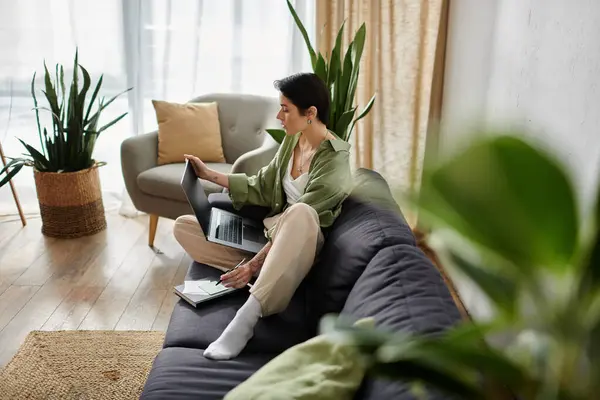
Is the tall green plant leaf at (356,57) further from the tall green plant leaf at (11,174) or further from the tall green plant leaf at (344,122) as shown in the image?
the tall green plant leaf at (11,174)

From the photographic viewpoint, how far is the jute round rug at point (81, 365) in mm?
2186

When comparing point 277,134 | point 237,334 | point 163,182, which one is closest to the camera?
point 237,334

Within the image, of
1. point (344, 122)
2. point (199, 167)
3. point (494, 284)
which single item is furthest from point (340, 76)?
point (494, 284)

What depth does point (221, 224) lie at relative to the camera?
2.49 metres

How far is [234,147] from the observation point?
3.70 m

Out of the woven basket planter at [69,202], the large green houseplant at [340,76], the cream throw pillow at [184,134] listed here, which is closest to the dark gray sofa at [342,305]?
the large green houseplant at [340,76]

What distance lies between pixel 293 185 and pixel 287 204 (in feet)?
0.34

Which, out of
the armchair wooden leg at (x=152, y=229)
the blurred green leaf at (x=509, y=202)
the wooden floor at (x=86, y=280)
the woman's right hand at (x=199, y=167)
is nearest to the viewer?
the blurred green leaf at (x=509, y=202)

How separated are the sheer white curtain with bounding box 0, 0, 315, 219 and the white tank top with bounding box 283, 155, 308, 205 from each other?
163cm

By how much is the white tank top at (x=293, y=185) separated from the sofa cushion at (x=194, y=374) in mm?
805

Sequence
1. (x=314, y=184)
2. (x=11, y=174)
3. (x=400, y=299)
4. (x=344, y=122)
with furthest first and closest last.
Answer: (x=11, y=174)
(x=344, y=122)
(x=314, y=184)
(x=400, y=299)

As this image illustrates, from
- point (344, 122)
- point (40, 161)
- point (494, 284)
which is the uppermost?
point (494, 284)

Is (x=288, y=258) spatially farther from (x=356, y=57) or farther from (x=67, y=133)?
(x=67, y=133)

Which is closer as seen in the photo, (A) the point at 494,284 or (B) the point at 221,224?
(A) the point at 494,284
